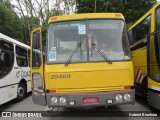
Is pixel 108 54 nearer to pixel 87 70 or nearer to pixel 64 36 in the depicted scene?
pixel 87 70

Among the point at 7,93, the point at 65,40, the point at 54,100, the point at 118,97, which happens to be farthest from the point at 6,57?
the point at 118,97

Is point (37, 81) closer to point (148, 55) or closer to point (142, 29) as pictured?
point (148, 55)

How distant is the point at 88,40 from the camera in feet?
23.4

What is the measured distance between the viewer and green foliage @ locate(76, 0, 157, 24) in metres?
25.8

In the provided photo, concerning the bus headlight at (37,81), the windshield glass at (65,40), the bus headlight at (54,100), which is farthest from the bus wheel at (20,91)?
the bus headlight at (54,100)

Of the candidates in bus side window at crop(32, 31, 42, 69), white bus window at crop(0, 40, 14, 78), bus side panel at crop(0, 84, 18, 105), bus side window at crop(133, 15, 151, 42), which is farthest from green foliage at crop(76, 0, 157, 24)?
bus side window at crop(32, 31, 42, 69)

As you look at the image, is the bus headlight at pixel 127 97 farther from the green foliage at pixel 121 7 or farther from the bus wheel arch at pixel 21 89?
the green foliage at pixel 121 7

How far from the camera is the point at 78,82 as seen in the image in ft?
22.4

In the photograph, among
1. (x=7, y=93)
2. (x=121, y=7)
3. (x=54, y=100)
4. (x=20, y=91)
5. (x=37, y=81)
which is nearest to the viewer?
(x=54, y=100)

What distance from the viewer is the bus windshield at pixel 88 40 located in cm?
707

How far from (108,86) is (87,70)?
658 mm

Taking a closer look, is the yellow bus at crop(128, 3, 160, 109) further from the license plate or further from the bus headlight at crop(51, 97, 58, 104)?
the bus headlight at crop(51, 97, 58, 104)

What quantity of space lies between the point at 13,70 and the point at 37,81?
116 inches

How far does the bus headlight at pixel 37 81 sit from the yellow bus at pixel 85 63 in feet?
0.19
